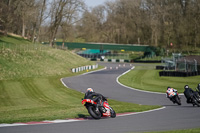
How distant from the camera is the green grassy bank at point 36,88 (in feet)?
54.7

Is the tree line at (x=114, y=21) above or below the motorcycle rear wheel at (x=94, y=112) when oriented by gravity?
above

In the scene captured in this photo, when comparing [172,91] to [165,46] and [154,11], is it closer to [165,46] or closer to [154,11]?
[165,46]

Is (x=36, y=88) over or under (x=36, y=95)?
over

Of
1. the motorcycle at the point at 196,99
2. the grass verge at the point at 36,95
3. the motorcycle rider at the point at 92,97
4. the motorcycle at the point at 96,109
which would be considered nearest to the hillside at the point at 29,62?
the grass verge at the point at 36,95

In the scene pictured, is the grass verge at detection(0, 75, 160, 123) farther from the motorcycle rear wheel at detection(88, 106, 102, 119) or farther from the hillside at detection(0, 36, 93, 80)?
the motorcycle rear wheel at detection(88, 106, 102, 119)

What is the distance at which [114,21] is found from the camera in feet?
437

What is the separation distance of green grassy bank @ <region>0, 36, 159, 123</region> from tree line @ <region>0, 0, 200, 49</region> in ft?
34.6

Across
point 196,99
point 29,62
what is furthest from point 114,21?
point 196,99

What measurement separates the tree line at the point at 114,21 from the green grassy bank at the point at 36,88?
34.6ft

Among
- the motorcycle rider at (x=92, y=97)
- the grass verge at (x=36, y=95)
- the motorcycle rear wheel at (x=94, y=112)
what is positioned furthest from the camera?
the grass verge at (x=36, y=95)

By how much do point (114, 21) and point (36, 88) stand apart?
4013 inches

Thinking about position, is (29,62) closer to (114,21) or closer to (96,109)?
(96,109)

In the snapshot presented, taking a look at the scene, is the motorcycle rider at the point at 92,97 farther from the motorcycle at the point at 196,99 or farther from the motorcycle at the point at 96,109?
the motorcycle at the point at 196,99

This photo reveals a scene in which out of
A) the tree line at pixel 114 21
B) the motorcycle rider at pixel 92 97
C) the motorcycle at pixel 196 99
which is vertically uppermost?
the tree line at pixel 114 21
